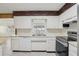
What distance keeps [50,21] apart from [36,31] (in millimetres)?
801

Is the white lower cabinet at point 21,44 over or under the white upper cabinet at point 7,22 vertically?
under

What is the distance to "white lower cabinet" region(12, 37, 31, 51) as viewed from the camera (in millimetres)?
5879

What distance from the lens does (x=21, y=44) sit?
19.5ft

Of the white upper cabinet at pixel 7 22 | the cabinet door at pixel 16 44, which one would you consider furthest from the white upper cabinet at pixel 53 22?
the white upper cabinet at pixel 7 22

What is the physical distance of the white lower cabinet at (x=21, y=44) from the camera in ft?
19.3

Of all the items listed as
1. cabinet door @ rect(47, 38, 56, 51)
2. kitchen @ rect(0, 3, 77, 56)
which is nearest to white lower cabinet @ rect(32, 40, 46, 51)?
kitchen @ rect(0, 3, 77, 56)

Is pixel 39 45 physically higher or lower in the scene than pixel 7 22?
lower

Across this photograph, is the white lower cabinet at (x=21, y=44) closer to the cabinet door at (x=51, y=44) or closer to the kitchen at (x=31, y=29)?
the kitchen at (x=31, y=29)

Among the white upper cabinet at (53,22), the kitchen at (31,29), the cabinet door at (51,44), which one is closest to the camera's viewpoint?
the cabinet door at (51,44)

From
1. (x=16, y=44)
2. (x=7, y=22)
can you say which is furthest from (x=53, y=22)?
(x=7, y=22)

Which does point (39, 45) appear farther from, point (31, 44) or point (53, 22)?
point (53, 22)

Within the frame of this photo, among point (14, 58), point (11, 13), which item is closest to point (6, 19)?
point (11, 13)

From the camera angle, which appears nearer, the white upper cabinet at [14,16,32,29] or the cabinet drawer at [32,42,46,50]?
the cabinet drawer at [32,42,46,50]

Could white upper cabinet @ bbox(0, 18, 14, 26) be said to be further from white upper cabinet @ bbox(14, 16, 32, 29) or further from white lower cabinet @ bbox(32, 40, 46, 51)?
white lower cabinet @ bbox(32, 40, 46, 51)
